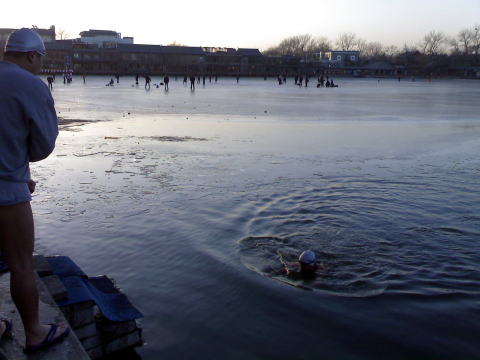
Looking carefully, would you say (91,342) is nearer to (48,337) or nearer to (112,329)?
(112,329)

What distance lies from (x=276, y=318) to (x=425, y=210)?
15.0ft

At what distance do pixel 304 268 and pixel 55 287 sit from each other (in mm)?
2968

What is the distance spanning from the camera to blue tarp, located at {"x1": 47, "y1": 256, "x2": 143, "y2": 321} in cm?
422

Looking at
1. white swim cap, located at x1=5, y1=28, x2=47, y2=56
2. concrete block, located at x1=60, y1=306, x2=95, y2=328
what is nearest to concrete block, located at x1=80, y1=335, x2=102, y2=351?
concrete block, located at x1=60, y1=306, x2=95, y2=328

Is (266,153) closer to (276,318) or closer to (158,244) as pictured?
(158,244)

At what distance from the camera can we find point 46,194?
9.13m

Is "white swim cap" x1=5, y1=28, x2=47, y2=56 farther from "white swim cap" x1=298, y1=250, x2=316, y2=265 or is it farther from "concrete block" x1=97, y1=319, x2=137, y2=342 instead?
"white swim cap" x1=298, y1=250, x2=316, y2=265

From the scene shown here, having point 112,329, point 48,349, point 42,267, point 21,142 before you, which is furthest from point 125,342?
point 21,142

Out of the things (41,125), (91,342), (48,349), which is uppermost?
(41,125)

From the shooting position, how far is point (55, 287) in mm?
4141

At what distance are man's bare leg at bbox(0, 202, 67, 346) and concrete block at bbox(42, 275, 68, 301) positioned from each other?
0.85m

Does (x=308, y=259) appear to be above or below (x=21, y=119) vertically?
below

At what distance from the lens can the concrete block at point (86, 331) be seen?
406 cm

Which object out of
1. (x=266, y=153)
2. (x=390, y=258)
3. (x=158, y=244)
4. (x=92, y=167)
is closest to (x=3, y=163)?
(x=158, y=244)
